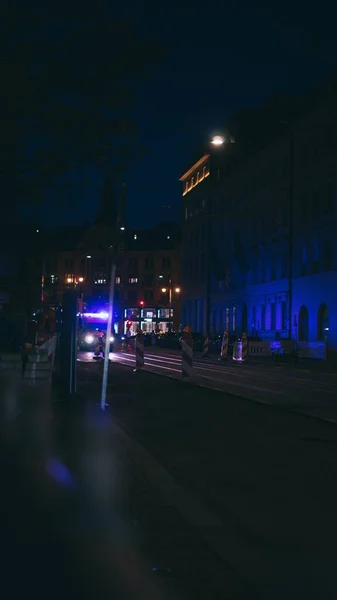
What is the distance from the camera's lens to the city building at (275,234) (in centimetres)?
5969

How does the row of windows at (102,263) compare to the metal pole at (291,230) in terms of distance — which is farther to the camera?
the row of windows at (102,263)

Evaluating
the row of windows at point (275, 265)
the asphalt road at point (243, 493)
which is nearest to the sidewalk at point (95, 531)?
the asphalt road at point (243, 493)

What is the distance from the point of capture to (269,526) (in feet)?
24.8

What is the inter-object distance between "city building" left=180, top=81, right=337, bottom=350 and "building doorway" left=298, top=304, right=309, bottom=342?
3.0 inches

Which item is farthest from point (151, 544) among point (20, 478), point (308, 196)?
point (308, 196)

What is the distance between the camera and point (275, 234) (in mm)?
71500

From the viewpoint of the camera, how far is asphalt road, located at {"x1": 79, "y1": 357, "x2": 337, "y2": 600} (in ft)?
20.0

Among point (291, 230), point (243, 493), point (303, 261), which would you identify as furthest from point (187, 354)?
point (291, 230)

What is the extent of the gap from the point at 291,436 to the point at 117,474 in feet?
14.9

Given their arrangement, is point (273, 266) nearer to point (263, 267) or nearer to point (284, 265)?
point (263, 267)

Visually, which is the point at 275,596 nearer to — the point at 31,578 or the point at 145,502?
the point at 31,578

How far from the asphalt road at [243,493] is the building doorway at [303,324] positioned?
152 feet

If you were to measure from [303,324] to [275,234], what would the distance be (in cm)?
1010

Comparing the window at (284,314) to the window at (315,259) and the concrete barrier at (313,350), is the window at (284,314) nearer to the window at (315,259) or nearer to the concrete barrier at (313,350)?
the window at (315,259)
